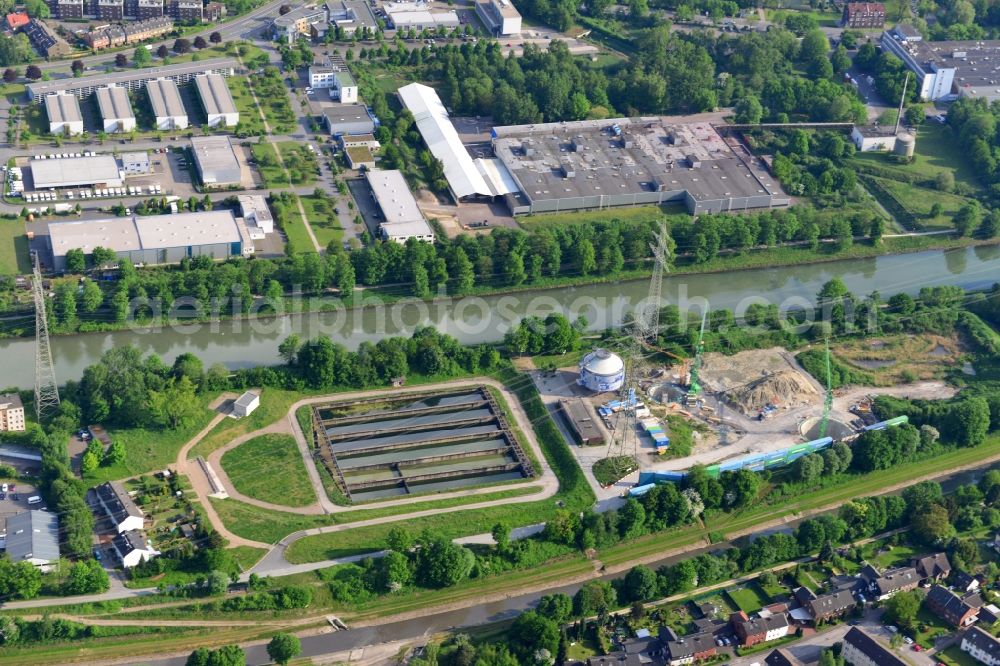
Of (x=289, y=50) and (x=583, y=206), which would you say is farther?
(x=289, y=50)

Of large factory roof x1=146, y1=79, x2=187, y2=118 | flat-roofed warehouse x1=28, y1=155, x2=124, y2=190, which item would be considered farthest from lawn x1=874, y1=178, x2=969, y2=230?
flat-roofed warehouse x1=28, y1=155, x2=124, y2=190

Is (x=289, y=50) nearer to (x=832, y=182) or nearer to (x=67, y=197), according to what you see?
(x=67, y=197)

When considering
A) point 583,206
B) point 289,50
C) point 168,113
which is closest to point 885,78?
point 583,206

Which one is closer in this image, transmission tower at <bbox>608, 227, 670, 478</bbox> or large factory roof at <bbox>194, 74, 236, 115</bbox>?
Result: transmission tower at <bbox>608, 227, 670, 478</bbox>

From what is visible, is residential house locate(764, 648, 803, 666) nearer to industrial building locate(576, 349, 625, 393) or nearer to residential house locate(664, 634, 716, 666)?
residential house locate(664, 634, 716, 666)

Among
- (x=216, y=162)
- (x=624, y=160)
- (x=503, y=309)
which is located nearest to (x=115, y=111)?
(x=216, y=162)

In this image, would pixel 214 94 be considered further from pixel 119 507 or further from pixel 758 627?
pixel 758 627

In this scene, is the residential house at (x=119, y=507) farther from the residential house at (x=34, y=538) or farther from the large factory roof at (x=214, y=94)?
the large factory roof at (x=214, y=94)
